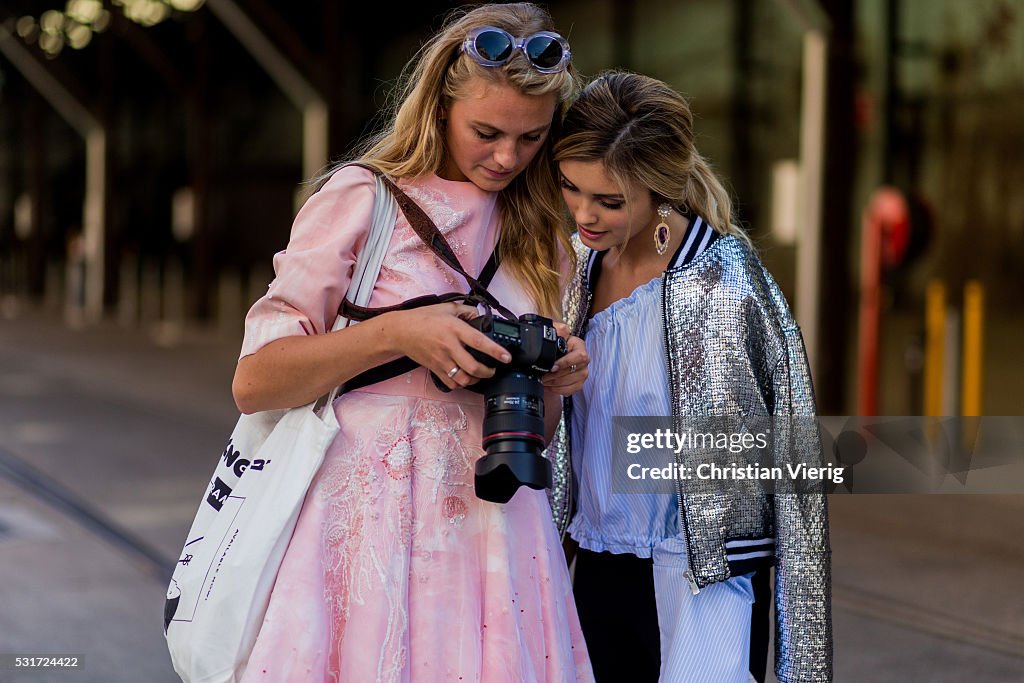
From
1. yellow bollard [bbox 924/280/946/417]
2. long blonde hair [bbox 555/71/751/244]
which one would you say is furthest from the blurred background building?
long blonde hair [bbox 555/71/751/244]

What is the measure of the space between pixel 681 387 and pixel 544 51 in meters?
0.67

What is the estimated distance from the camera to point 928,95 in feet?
39.1

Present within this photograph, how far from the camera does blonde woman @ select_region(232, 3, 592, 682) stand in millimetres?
1909

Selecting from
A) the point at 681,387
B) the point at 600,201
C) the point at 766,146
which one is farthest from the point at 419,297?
the point at 766,146

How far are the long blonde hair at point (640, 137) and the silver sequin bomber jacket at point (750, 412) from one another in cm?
15

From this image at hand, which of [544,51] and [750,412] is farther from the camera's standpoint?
[750,412]

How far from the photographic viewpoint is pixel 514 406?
1.91m

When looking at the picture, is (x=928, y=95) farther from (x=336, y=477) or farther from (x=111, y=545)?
(x=336, y=477)

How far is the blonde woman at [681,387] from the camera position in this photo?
236cm

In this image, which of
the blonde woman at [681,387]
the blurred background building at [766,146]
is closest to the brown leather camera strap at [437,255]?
the blonde woman at [681,387]

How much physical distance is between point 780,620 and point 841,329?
7080 millimetres

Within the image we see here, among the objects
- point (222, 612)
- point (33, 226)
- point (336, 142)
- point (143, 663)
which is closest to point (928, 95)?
point (336, 142)

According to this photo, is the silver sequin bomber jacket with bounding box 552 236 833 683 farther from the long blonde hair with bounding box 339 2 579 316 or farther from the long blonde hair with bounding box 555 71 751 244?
the long blonde hair with bounding box 339 2 579 316
